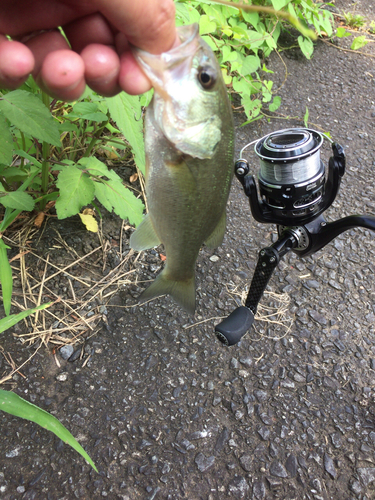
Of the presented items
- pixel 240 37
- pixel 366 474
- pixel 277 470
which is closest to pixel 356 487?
pixel 366 474

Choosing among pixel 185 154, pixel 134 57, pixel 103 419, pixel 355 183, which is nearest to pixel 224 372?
pixel 103 419

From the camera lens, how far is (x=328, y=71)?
14.5 feet

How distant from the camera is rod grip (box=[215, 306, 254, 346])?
5.97 feet

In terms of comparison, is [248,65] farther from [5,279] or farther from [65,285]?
[5,279]

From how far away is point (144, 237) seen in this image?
4.35ft

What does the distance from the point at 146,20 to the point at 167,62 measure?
4.0 inches

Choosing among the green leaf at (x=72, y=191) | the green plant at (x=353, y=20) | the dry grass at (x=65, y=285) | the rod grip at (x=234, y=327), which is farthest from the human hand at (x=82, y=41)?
the green plant at (x=353, y=20)

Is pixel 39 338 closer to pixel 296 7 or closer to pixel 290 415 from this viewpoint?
pixel 290 415

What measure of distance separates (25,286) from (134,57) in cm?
147

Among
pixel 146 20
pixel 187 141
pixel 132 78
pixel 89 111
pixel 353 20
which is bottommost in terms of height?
pixel 353 20

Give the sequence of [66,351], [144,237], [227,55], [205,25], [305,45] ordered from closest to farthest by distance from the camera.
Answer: [144,237]
[66,351]
[205,25]
[227,55]
[305,45]

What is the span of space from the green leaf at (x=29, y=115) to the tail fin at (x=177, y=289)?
0.64 meters

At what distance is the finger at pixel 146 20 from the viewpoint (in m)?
0.95

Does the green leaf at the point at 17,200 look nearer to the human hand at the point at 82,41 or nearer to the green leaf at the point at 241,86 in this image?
the human hand at the point at 82,41
